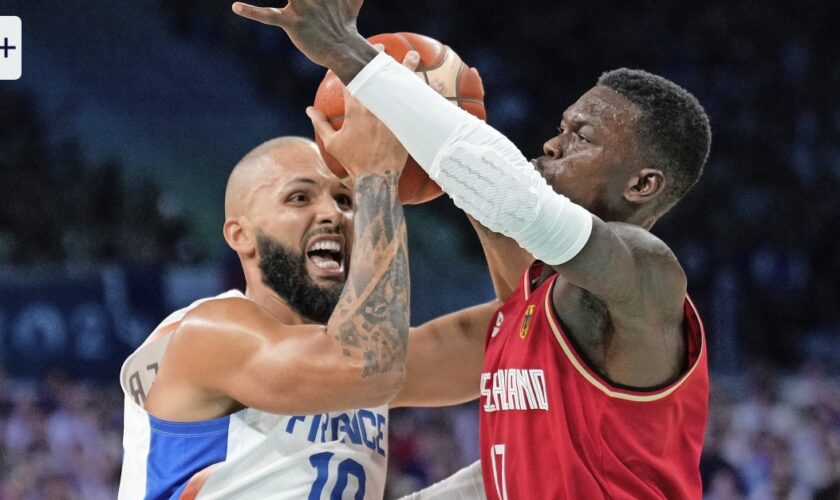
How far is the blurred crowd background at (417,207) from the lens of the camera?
7.69 metres

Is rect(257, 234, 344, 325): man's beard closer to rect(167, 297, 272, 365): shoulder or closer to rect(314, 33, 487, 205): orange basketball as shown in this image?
rect(167, 297, 272, 365): shoulder

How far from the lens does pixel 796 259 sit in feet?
27.1

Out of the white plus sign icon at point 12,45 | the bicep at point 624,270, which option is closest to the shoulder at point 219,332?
the bicep at point 624,270

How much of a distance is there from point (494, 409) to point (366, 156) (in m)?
0.77

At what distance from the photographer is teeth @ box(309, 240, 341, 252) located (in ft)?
10.9

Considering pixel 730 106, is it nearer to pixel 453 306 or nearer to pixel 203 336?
pixel 453 306

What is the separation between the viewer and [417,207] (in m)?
8.57

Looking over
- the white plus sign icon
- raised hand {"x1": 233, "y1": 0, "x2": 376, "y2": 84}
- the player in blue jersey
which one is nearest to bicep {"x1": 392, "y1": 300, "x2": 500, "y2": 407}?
the player in blue jersey

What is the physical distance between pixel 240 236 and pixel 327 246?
308mm

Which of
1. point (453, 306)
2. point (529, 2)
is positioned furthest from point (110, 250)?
point (529, 2)

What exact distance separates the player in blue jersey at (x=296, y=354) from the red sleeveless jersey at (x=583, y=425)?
33 centimetres

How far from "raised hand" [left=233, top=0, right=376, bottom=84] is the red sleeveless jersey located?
0.79 m

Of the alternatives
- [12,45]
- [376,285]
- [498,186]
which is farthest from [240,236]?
→ [12,45]

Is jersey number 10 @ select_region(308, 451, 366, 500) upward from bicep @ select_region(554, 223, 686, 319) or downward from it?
downward
